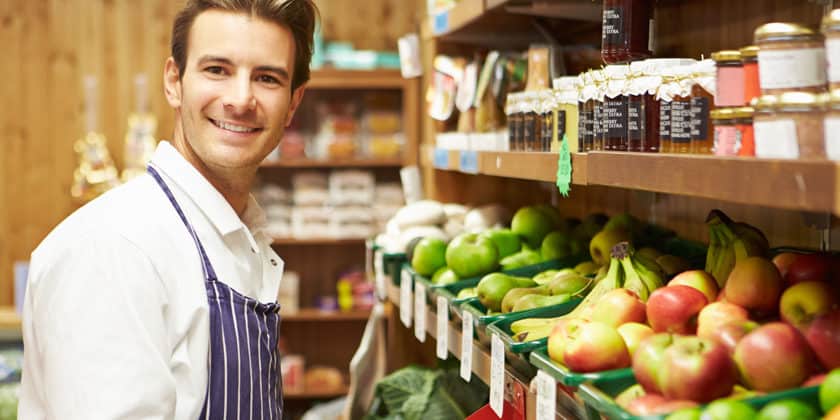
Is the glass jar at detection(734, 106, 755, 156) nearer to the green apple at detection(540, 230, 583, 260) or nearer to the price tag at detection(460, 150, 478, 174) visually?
the green apple at detection(540, 230, 583, 260)

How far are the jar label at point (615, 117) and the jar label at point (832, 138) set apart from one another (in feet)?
1.78

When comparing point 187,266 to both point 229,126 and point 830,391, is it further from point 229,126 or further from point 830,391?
point 830,391

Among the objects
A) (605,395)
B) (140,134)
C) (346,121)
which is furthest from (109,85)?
(605,395)

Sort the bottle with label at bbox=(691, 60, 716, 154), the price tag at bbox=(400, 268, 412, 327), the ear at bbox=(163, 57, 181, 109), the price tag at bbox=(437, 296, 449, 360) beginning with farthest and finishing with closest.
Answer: the price tag at bbox=(400, 268, 412, 327) → the price tag at bbox=(437, 296, 449, 360) → the ear at bbox=(163, 57, 181, 109) → the bottle with label at bbox=(691, 60, 716, 154)

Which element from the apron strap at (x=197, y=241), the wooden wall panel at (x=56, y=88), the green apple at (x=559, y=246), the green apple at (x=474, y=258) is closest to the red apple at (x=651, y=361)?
the apron strap at (x=197, y=241)

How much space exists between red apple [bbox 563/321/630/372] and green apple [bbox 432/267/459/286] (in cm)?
109

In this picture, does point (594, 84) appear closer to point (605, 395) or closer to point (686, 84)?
point (686, 84)

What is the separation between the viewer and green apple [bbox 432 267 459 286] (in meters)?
Result: 2.55

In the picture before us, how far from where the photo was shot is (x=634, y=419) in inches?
45.5

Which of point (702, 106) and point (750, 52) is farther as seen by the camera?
point (702, 106)

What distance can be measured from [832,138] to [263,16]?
1245 mm

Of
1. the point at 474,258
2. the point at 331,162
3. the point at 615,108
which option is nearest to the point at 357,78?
the point at 331,162

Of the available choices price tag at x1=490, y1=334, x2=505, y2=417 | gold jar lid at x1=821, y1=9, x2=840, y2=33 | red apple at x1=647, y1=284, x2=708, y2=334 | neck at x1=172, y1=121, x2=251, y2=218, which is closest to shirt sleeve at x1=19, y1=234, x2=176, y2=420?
neck at x1=172, y1=121, x2=251, y2=218

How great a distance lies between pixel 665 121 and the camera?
140 cm
